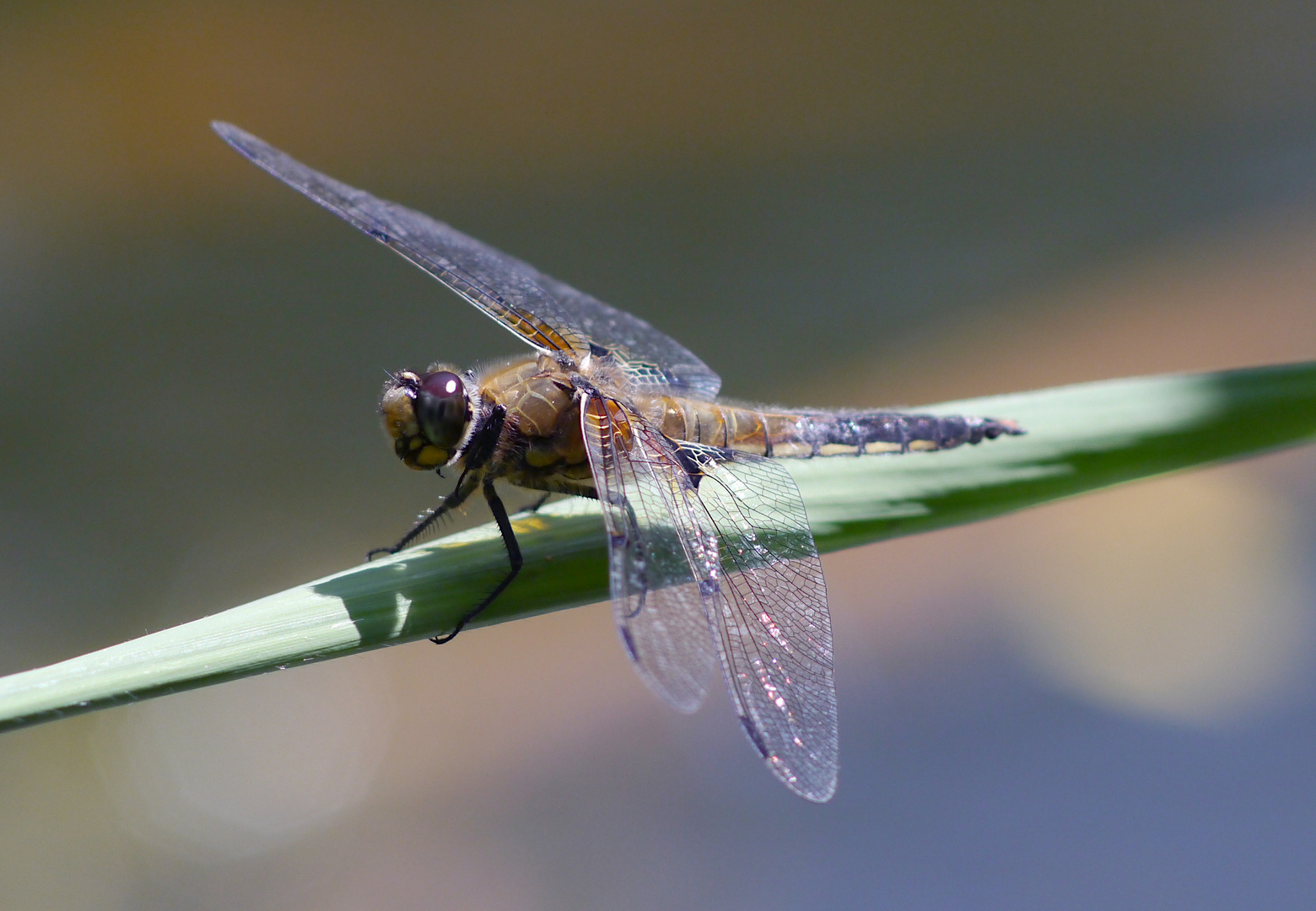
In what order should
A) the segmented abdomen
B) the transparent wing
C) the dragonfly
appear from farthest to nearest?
the transparent wing < the segmented abdomen < the dragonfly

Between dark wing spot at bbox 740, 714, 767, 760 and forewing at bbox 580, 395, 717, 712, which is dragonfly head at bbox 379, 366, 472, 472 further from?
dark wing spot at bbox 740, 714, 767, 760

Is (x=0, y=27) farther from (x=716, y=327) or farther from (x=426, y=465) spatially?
(x=426, y=465)

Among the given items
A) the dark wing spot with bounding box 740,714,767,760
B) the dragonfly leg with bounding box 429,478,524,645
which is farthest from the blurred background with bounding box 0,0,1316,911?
the dark wing spot with bounding box 740,714,767,760

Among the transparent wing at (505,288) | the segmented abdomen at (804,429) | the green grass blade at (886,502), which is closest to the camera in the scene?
the green grass blade at (886,502)

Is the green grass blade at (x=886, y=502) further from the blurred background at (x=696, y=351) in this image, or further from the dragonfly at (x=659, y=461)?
the blurred background at (x=696, y=351)

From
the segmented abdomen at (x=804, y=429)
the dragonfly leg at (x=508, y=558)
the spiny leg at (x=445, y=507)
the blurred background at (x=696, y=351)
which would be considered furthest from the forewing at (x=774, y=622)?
the blurred background at (x=696, y=351)

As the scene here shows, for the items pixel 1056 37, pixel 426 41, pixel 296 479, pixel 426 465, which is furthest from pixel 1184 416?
pixel 1056 37

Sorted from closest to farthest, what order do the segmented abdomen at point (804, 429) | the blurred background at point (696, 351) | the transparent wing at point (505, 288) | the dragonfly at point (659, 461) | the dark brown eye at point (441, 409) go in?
1. the dragonfly at point (659, 461)
2. the dark brown eye at point (441, 409)
3. the segmented abdomen at point (804, 429)
4. the transparent wing at point (505, 288)
5. the blurred background at point (696, 351)
